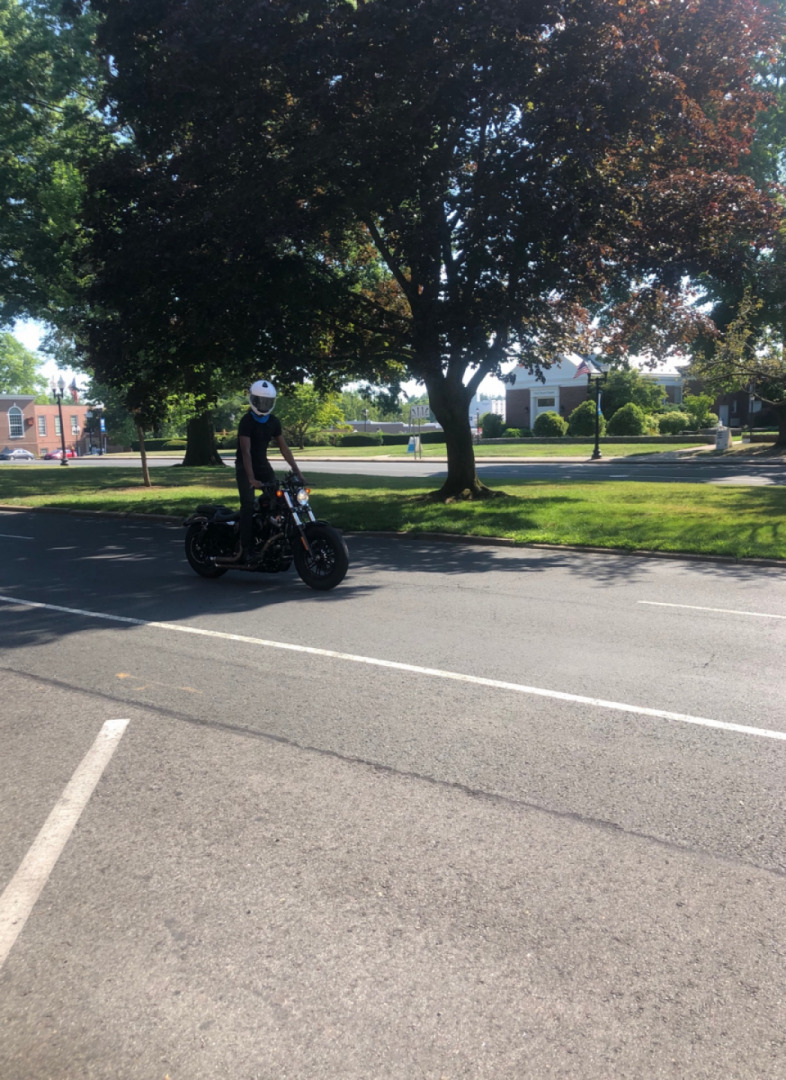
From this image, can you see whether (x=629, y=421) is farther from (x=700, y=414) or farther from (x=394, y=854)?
(x=394, y=854)

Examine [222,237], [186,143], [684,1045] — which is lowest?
[684,1045]

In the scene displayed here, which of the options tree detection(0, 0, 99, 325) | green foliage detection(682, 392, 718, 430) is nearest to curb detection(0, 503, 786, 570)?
tree detection(0, 0, 99, 325)

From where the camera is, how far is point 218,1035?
2.75 metres

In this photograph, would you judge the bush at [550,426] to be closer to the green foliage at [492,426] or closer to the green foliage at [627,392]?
the green foliage at [627,392]

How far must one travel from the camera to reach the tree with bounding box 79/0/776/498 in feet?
47.4

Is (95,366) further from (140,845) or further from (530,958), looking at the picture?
(530,958)

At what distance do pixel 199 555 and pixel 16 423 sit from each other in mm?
99436

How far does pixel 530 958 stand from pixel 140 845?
1778 mm

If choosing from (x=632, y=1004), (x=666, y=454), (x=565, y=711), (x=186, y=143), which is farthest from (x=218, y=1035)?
(x=666, y=454)

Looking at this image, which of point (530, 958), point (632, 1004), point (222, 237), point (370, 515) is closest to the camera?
point (632, 1004)

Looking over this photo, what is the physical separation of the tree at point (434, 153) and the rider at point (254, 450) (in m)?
5.94

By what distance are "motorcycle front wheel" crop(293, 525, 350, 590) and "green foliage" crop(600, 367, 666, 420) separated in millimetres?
54665

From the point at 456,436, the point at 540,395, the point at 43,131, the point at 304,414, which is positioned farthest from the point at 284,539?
the point at 540,395

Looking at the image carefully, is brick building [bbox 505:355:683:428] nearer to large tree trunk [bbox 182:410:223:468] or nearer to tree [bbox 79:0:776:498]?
large tree trunk [bbox 182:410:223:468]
